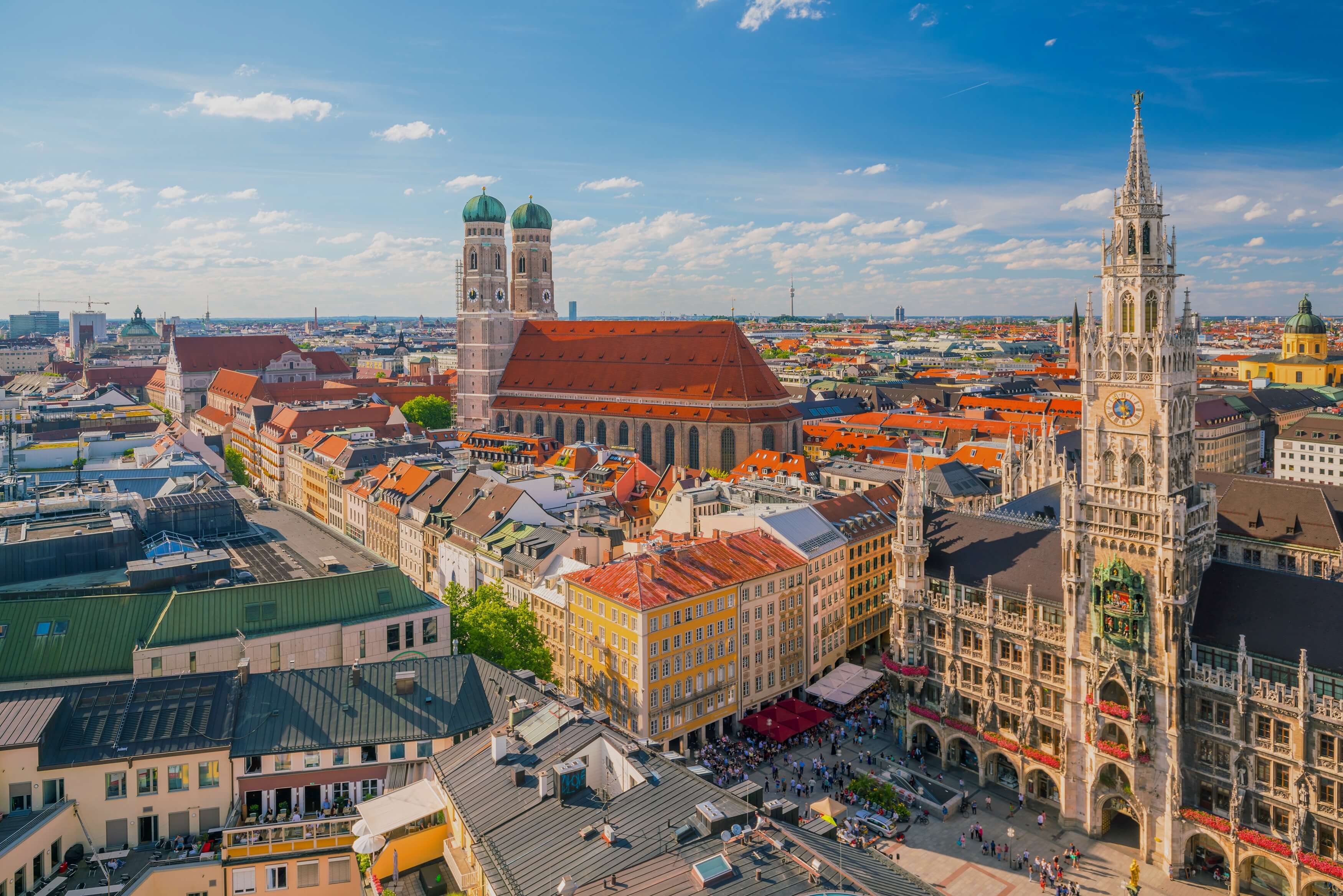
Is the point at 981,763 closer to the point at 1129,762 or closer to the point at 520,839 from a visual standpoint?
the point at 1129,762

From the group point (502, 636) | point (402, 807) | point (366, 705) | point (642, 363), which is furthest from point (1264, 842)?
point (642, 363)

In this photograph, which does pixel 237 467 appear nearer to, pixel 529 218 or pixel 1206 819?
pixel 529 218

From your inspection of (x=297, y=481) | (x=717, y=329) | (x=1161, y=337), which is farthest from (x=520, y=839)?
(x=717, y=329)

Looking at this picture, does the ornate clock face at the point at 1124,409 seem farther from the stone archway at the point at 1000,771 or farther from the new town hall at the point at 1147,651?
the stone archway at the point at 1000,771

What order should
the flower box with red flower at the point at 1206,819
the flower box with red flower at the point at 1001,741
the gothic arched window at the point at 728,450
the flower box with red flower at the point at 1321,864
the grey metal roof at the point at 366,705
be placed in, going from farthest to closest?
the gothic arched window at the point at 728,450
the flower box with red flower at the point at 1001,741
the flower box with red flower at the point at 1206,819
the flower box with red flower at the point at 1321,864
the grey metal roof at the point at 366,705

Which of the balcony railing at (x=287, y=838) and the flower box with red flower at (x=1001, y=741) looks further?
the flower box with red flower at (x=1001, y=741)

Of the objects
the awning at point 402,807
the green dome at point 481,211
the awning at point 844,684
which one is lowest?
the awning at point 844,684

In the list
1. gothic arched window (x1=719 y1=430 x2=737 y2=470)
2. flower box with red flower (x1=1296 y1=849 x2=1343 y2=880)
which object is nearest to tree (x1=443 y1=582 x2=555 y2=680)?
flower box with red flower (x1=1296 y1=849 x2=1343 y2=880)

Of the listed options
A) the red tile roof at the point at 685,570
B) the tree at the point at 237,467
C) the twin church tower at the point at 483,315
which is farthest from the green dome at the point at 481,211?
the red tile roof at the point at 685,570
